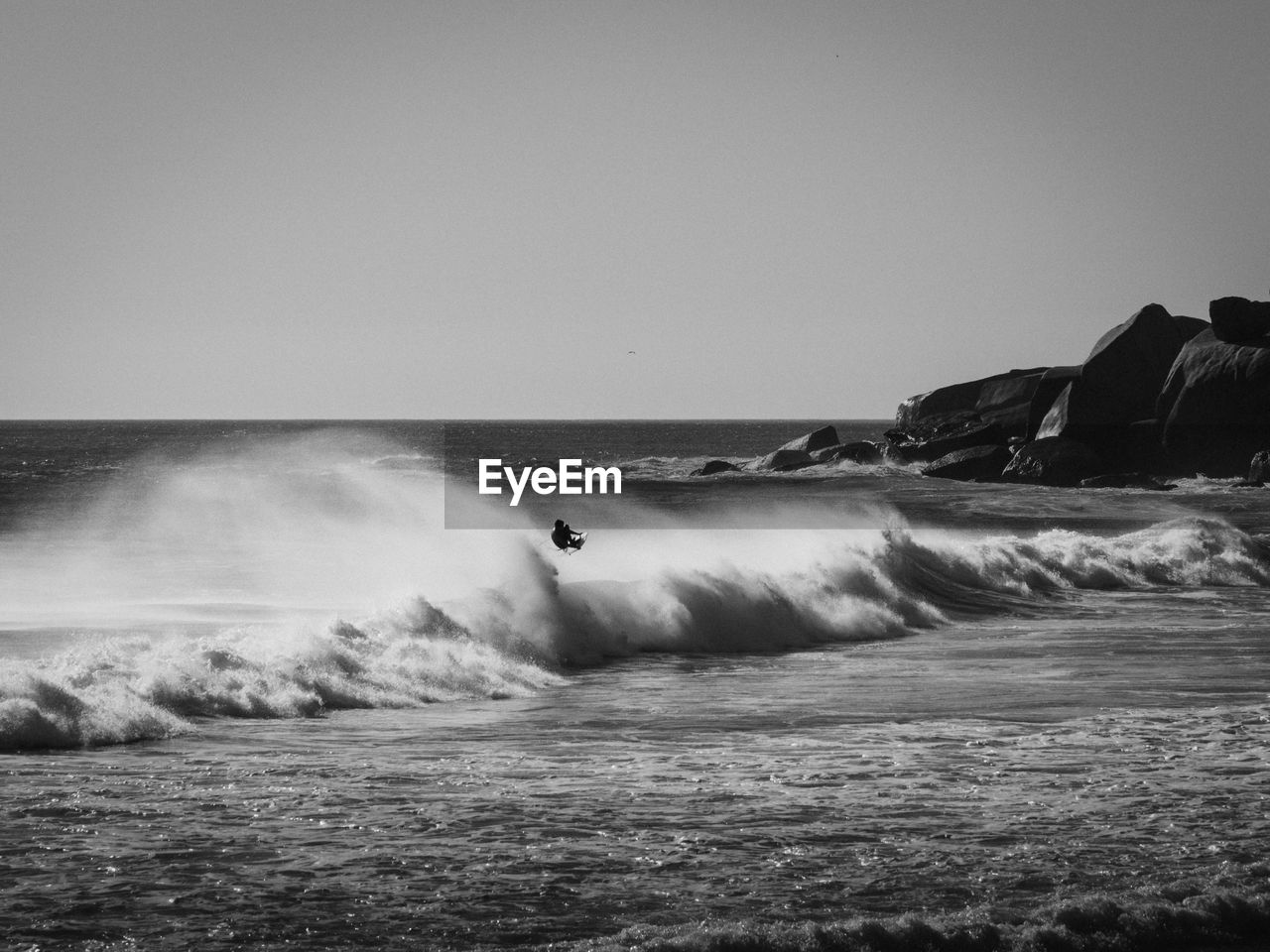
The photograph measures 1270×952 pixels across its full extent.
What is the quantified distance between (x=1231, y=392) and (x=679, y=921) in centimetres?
5777

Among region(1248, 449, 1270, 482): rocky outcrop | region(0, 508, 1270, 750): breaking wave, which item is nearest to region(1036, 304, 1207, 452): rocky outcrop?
region(1248, 449, 1270, 482): rocky outcrop

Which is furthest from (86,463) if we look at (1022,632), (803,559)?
(1022,632)

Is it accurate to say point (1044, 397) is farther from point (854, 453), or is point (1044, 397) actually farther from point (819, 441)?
point (819, 441)

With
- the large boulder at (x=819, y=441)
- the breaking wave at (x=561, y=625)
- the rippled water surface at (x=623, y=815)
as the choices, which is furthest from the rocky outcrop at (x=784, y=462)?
the rippled water surface at (x=623, y=815)

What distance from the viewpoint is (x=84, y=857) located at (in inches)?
332

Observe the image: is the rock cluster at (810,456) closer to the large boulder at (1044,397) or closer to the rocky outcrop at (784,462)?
the rocky outcrop at (784,462)

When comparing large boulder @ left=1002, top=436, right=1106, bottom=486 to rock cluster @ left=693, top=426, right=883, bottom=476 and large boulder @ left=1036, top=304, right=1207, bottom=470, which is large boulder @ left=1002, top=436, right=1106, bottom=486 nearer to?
large boulder @ left=1036, top=304, right=1207, bottom=470

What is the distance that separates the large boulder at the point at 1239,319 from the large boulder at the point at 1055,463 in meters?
7.64

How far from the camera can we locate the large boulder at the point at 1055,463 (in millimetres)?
61094

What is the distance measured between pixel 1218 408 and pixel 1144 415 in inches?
187

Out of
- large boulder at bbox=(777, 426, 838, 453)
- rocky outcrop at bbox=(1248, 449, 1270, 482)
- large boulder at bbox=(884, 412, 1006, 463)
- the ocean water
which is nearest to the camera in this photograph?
the ocean water

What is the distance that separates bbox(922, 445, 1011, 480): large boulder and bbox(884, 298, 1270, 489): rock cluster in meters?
0.05

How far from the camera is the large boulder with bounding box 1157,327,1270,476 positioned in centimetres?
5928

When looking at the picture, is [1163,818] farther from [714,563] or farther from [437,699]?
[714,563]
